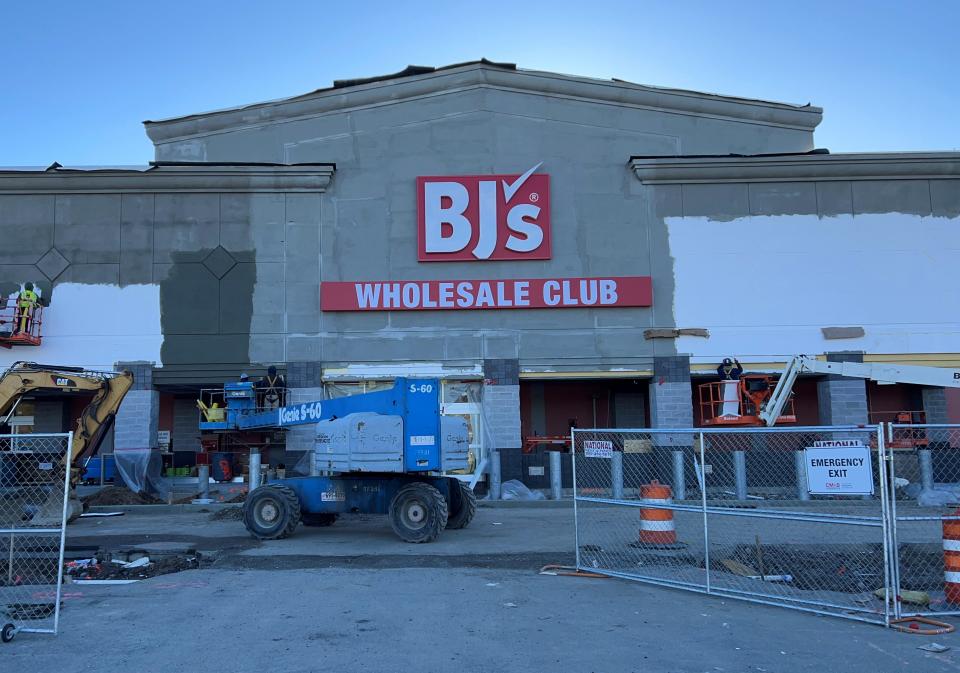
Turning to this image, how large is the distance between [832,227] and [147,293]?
71.5 ft

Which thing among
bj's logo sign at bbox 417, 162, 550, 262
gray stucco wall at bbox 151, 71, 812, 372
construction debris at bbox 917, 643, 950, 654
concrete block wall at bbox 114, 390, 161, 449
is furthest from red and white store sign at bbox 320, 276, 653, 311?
construction debris at bbox 917, 643, 950, 654

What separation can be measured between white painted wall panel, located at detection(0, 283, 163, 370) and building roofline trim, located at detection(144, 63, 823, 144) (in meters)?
5.72

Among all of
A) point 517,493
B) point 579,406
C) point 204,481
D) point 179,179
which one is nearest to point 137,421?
point 204,481

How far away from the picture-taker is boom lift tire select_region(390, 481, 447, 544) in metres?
12.8

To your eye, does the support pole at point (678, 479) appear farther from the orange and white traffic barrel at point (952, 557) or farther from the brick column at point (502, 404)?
the orange and white traffic barrel at point (952, 557)

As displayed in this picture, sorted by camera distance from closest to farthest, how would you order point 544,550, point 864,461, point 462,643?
point 462,643, point 864,461, point 544,550

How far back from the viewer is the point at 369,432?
12.9 meters

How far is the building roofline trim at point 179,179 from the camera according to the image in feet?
78.6

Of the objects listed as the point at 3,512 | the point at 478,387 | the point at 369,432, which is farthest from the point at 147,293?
the point at 369,432

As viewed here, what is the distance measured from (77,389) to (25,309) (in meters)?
7.66

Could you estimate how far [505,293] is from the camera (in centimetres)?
2411

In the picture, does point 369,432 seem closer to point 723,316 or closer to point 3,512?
point 3,512

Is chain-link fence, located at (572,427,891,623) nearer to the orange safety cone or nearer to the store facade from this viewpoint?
the orange safety cone

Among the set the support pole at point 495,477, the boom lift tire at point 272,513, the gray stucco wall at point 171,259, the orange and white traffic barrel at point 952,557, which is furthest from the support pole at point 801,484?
the gray stucco wall at point 171,259
